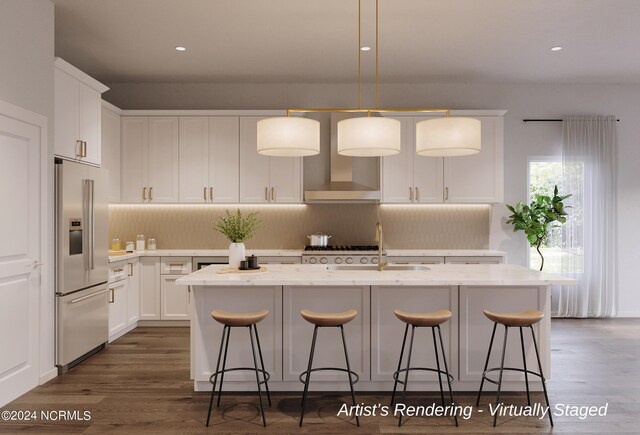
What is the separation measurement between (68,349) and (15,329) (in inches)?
27.3

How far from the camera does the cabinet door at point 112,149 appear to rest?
220 inches

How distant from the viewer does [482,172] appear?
6031 mm

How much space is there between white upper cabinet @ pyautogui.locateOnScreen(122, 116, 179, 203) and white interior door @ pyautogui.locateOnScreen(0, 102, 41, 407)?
2251 mm

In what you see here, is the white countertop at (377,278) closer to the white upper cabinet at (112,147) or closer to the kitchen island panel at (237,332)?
the kitchen island panel at (237,332)

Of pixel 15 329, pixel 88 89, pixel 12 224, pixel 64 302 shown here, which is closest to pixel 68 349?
pixel 64 302

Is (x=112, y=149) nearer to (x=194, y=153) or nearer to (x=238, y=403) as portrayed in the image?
(x=194, y=153)

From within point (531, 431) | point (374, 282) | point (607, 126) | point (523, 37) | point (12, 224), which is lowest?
point (531, 431)

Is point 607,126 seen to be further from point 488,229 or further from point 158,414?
point 158,414

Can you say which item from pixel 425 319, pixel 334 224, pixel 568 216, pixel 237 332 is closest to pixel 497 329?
pixel 425 319

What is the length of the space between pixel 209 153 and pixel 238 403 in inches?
140

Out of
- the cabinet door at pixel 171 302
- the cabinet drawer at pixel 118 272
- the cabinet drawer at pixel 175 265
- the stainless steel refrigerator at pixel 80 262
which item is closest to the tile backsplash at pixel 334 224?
the cabinet drawer at pixel 175 265

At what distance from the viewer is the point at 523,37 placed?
4.76 m

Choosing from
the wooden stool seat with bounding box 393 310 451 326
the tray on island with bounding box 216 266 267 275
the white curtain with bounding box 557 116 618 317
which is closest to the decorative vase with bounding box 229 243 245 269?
the tray on island with bounding box 216 266 267 275

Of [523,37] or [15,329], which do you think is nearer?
[15,329]
